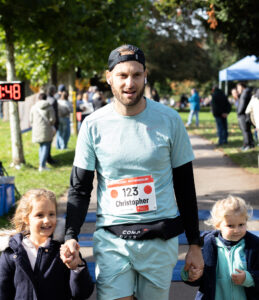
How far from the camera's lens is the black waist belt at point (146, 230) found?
8.39ft

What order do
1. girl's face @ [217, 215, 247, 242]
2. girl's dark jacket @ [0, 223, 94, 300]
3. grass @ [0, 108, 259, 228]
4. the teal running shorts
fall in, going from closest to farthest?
the teal running shorts < girl's dark jacket @ [0, 223, 94, 300] < girl's face @ [217, 215, 247, 242] < grass @ [0, 108, 259, 228]

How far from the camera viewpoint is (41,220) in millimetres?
3055

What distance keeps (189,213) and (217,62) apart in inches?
2725

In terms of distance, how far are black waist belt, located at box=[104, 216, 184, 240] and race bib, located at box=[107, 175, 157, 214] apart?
3.0 inches

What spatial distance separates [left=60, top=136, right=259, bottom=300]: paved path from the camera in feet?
17.5

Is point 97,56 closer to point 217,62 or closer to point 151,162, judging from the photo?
point 151,162

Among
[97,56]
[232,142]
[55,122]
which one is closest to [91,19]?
[97,56]

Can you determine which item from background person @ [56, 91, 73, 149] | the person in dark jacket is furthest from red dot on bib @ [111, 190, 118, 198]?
the person in dark jacket

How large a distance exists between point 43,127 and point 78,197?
9.13m

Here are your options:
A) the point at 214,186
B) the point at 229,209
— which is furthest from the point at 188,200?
the point at 214,186

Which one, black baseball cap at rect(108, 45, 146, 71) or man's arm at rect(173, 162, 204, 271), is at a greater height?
black baseball cap at rect(108, 45, 146, 71)

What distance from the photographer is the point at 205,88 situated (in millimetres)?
78875

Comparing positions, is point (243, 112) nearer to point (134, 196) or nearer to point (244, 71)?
point (244, 71)

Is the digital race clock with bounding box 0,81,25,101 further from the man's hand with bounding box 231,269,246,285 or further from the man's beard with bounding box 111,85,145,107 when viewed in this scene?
the man's hand with bounding box 231,269,246,285
